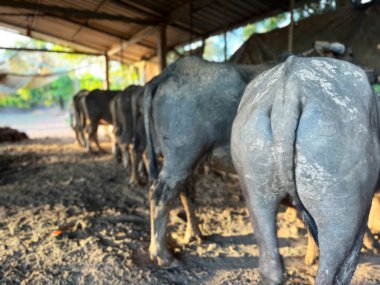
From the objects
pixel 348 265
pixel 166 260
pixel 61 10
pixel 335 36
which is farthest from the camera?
pixel 61 10

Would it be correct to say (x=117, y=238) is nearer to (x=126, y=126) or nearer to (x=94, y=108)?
(x=126, y=126)

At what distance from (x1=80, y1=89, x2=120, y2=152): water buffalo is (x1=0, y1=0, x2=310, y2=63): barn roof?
218 cm

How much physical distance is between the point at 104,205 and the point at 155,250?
1.94m

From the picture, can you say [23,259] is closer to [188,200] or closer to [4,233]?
[4,233]

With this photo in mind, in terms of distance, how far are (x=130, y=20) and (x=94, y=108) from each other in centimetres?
286

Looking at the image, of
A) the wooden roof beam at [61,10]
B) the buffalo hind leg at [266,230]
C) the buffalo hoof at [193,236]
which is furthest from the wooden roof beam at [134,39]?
the buffalo hind leg at [266,230]

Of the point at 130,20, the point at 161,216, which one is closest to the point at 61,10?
the point at 130,20

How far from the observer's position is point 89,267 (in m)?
2.83

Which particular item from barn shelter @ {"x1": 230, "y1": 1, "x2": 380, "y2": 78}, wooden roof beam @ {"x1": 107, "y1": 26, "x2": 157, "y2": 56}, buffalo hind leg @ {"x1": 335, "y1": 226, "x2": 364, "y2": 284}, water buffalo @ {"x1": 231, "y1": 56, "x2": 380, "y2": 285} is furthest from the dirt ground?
wooden roof beam @ {"x1": 107, "y1": 26, "x2": 157, "y2": 56}

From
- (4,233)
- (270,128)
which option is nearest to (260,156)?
(270,128)

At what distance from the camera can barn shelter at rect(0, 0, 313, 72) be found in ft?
25.1

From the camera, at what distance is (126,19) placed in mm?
8273

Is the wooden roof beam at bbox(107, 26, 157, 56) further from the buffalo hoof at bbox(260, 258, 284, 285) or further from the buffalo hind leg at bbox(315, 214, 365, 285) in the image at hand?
the buffalo hind leg at bbox(315, 214, 365, 285)

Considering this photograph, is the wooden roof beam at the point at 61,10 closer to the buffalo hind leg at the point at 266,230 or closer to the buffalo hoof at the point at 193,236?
the buffalo hoof at the point at 193,236
